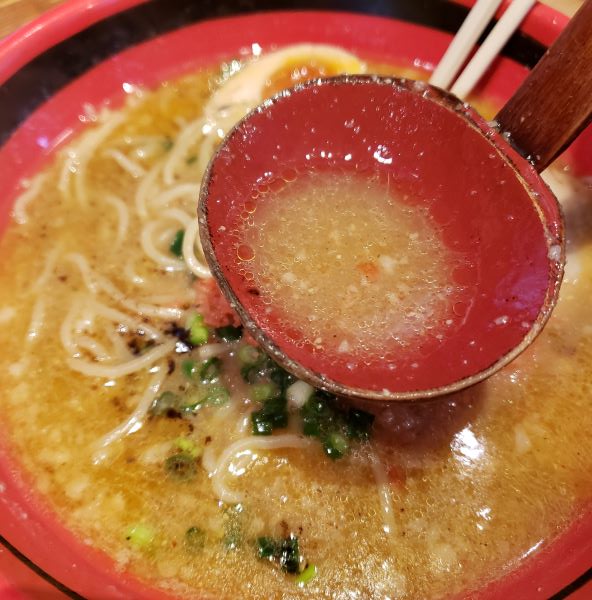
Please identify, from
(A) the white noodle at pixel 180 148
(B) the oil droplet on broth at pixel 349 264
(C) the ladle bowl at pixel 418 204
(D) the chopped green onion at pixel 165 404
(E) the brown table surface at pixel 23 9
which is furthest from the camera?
(E) the brown table surface at pixel 23 9

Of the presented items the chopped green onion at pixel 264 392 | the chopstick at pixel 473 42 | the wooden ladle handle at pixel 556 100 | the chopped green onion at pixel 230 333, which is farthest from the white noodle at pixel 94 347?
the chopstick at pixel 473 42

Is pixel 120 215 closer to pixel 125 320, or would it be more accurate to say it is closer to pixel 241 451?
pixel 125 320

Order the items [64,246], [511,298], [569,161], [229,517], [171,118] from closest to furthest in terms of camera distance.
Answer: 1. [511,298]
2. [229,517]
3. [64,246]
4. [569,161]
5. [171,118]

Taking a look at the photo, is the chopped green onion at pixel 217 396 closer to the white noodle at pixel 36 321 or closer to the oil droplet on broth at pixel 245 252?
the oil droplet on broth at pixel 245 252

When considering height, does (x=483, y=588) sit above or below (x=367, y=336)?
below

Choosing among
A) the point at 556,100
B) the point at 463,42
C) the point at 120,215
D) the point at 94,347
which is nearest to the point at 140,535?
the point at 94,347

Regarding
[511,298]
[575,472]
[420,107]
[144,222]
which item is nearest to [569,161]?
[420,107]

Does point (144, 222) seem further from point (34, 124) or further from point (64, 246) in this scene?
point (34, 124)
